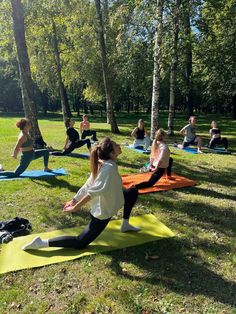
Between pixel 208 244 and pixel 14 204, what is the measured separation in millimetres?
4225

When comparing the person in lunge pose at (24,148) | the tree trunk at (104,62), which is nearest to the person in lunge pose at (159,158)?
the person in lunge pose at (24,148)

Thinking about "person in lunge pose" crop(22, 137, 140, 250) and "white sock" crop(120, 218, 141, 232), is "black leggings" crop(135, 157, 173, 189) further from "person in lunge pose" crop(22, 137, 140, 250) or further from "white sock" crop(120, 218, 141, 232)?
"person in lunge pose" crop(22, 137, 140, 250)

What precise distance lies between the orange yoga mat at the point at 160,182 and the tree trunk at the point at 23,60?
17.5 ft

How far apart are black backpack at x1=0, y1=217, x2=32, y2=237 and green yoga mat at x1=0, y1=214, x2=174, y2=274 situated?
0.21 metres

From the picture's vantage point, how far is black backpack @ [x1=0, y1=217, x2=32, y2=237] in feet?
19.2

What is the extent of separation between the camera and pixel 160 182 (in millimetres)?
8992

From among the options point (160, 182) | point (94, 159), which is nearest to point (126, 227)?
point (94, 159)

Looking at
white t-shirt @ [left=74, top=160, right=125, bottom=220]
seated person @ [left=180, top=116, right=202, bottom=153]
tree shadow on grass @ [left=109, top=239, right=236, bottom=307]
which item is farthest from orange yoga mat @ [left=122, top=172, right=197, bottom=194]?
seated person @ [left=180, top=116, right=202, bottom=153]

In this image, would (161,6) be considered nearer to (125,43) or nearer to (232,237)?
(125,43)

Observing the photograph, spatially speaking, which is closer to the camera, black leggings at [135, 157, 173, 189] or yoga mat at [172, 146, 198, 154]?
black leggings at [135, 157, 173, 189]

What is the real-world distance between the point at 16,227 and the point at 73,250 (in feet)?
4.33

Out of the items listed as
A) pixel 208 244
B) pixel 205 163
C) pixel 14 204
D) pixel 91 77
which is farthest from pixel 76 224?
pixel 91 77

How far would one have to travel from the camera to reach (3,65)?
181 ft

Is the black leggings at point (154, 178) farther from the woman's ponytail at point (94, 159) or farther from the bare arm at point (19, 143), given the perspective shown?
the woman's ponytail at point (94, 159)
